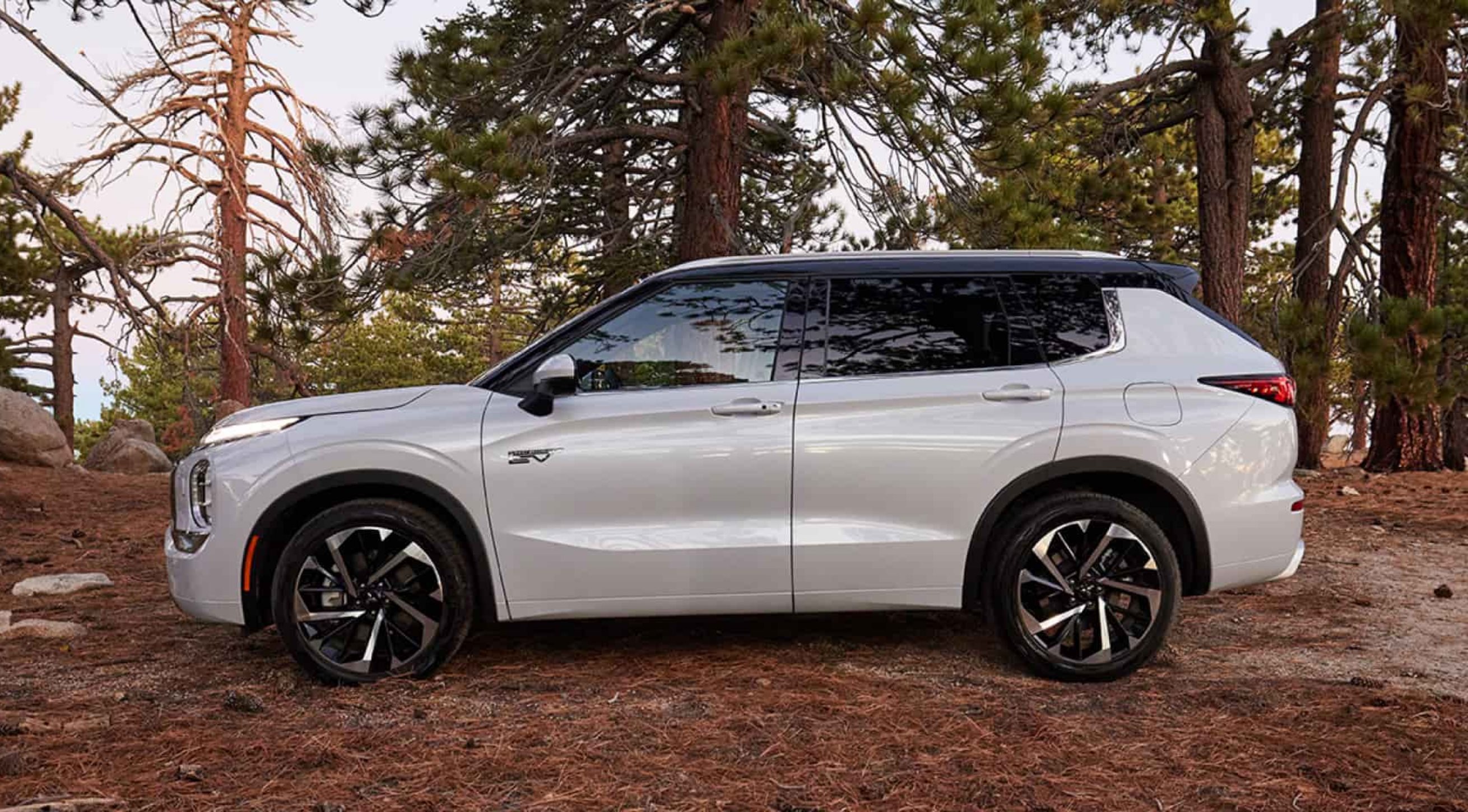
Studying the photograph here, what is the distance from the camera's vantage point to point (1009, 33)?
8.79 meters

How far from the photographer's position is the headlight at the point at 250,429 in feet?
16.0

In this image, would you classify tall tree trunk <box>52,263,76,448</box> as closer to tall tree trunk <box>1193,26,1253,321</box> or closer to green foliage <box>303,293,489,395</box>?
green foliage <box>303,293,489,395</box>

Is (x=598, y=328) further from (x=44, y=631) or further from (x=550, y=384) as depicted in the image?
(x=44, y=631)

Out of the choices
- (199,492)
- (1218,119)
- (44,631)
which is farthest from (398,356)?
(199,492)

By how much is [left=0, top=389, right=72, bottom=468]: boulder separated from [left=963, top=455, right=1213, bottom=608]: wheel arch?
613 inches

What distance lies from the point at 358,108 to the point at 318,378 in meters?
32.0

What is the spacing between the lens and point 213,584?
477 centimetres

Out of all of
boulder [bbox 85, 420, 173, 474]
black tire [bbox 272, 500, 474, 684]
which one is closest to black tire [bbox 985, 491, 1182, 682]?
black tire [bbox 272, 500, 474, 684]

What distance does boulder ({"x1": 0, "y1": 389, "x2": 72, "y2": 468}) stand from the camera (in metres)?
15.8

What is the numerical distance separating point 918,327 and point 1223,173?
11.5 m

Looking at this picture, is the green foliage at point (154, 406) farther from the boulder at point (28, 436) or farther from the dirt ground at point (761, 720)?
the dirt ground at point (761, 720)

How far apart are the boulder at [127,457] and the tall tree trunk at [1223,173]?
15949mm

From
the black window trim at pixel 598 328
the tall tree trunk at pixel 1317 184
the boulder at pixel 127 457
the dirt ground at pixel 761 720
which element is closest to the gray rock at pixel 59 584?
the dirt ground at pixel 761 720

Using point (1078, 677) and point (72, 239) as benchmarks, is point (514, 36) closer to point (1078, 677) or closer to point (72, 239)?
point (1078, 677)
